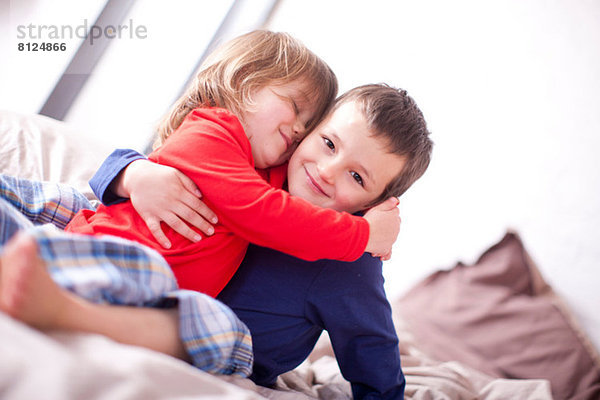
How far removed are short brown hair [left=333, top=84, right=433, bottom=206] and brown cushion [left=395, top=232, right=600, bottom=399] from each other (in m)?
0.91

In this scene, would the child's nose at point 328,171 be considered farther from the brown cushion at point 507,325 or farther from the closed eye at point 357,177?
the brown cushion at point 507,325

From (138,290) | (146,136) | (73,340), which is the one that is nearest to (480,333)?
(138,290)

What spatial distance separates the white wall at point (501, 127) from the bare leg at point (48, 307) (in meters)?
1.67

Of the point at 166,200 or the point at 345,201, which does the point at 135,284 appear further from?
the point at 345,201

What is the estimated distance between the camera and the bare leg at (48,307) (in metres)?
0.46

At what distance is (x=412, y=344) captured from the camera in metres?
A: 1.72

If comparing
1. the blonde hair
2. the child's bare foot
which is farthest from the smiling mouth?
the child's bare foot

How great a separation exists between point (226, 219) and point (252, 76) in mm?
326

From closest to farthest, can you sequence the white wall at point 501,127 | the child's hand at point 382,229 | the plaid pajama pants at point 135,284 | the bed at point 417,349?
the bed at point 417,349 → the plaid pajama pants at point 135,284 → the child's hand at point 382,229 → the white wall at point 501,127

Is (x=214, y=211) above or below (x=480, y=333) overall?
above

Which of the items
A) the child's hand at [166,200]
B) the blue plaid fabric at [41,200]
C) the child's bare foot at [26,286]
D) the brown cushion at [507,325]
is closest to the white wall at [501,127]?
the brown cushion at [507,325]

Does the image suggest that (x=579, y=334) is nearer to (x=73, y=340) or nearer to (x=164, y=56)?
(x=73, y=340)

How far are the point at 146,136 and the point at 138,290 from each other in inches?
77.4

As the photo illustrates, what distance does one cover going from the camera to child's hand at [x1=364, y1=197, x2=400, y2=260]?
918mm
